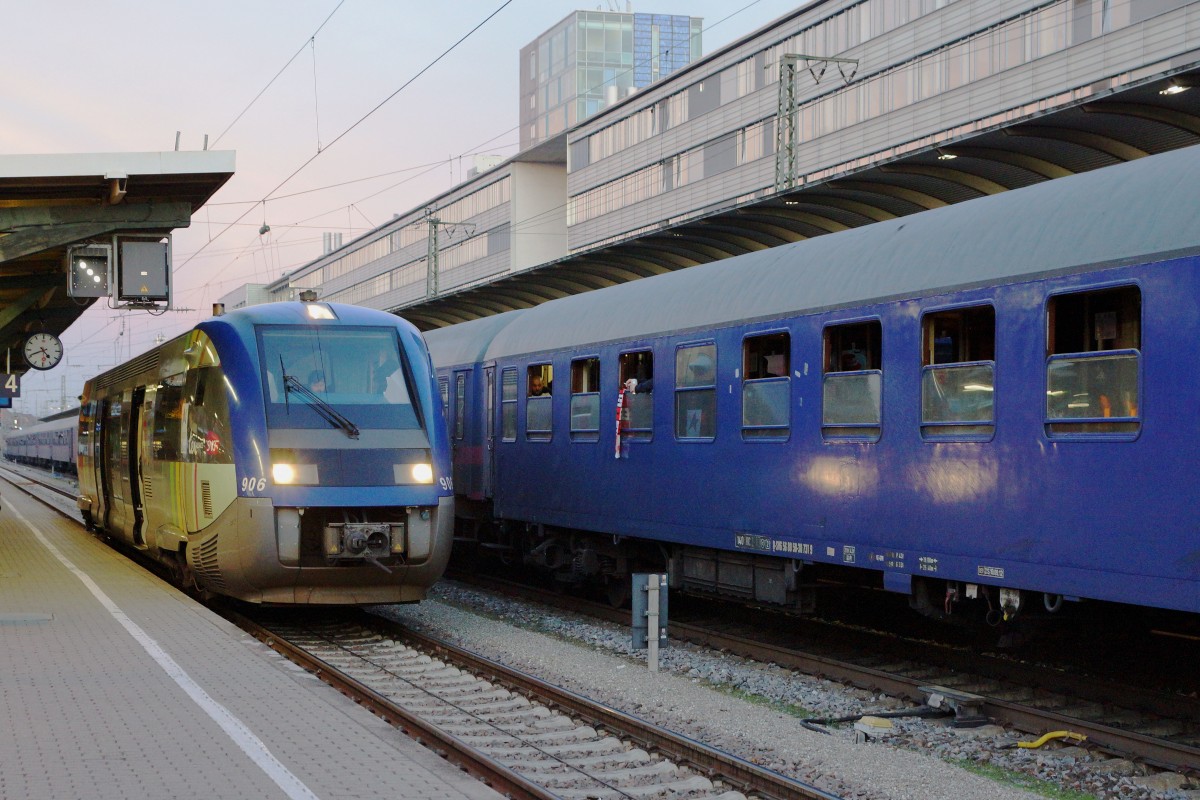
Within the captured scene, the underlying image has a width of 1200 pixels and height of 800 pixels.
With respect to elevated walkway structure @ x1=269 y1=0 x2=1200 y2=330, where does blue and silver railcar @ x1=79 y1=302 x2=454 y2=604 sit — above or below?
below

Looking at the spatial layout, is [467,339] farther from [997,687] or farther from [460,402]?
[997,687]

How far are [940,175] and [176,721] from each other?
10326mm

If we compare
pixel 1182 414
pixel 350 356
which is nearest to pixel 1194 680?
pixel 1182 414

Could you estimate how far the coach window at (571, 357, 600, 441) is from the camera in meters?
14.5

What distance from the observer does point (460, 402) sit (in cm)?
1888

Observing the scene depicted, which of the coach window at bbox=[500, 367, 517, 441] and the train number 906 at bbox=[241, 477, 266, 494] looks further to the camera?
the coach window at bbox=[500, 367, 517, 441]

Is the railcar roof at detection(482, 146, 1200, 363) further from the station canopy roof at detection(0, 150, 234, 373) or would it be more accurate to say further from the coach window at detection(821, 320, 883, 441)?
the station canopy roof at detection(0, 150, 234, 373)

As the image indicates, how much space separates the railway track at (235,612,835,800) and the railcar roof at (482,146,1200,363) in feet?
12.6

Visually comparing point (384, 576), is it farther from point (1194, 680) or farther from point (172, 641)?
point (1194, 680)

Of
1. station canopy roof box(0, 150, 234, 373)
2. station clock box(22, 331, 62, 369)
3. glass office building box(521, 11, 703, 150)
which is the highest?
glass office building box(521, 11, 703, 150)

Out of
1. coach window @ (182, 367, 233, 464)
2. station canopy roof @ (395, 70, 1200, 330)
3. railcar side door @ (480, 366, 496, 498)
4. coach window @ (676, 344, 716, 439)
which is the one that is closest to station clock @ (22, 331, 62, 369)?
station canopy roof @ (395, 70, 1200, 330)

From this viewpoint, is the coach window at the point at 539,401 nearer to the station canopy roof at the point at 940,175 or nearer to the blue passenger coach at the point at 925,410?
the blue passenger coach at the point at 925,410

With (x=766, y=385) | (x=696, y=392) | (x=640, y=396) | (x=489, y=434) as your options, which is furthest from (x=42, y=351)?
(x=766, y=385)

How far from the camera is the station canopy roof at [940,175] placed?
1230cm
